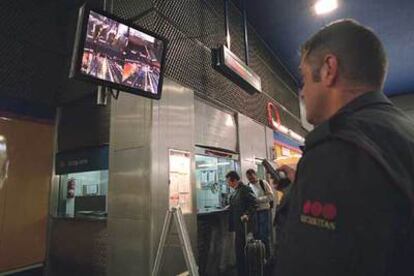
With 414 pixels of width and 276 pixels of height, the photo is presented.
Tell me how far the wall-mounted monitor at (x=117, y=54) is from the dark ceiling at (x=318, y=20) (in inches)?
121

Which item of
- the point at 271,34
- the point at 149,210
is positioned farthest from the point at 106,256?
the point at 271,34

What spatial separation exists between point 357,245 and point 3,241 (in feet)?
16.7

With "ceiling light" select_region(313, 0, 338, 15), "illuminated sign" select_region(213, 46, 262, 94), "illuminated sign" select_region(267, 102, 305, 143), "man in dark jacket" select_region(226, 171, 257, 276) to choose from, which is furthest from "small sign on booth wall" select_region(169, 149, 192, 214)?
"ceiling light" select_region(313, 0, 338, 15)

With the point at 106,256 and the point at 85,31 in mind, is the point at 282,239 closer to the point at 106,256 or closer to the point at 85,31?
the point at 85,31

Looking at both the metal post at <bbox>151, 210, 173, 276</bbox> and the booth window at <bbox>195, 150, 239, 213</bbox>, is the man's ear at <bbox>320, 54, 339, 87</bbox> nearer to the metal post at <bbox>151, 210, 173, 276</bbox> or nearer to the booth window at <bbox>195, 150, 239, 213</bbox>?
the metal post at <bbox>151, 210, 173, 276</bbox>

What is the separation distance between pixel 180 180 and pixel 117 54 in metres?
1.71

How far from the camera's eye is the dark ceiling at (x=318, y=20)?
16.4 ft

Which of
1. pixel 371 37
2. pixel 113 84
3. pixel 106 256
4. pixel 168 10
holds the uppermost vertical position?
pixel 168 10

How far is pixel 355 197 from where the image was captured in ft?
1.89

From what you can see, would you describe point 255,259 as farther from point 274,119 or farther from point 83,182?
point 274,119

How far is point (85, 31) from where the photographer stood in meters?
2.29

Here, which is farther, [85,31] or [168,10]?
[168,10]

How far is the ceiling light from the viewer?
4777 millimetres

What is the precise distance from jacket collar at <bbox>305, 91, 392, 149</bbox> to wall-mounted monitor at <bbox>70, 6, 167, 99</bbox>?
80.5 inches
